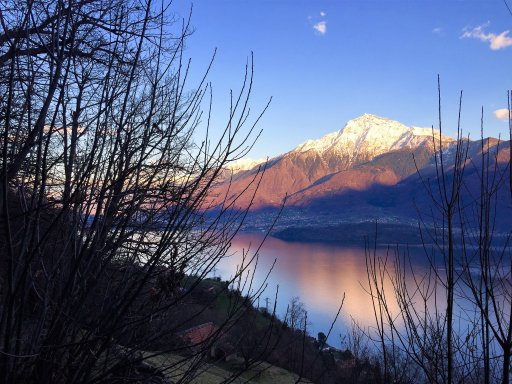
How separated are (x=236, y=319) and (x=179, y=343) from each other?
0.56m

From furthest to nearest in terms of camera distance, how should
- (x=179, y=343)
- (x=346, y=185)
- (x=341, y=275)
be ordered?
(x=346, y=185) → (x=341, y=275) → (x=179, y=343)

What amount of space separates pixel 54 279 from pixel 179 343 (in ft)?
2.58

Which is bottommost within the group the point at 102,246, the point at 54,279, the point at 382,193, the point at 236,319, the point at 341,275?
the point at 341,275

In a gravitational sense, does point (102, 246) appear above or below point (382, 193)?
below

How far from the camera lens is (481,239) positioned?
98.5 inches

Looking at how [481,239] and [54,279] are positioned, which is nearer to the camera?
[54,279]

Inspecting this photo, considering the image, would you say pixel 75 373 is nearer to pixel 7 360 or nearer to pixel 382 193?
pixel 7 360

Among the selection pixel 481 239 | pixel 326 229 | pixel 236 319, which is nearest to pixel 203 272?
pixel 236 319

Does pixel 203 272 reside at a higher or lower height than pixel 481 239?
lower

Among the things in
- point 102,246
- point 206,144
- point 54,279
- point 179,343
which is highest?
point 206,144

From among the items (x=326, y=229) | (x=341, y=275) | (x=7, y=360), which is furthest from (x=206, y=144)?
(x=326, y=229)

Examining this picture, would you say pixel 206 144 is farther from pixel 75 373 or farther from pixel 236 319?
pixel 75 373

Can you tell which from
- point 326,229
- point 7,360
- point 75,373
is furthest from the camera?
point 326,229

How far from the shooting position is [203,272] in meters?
1.95
